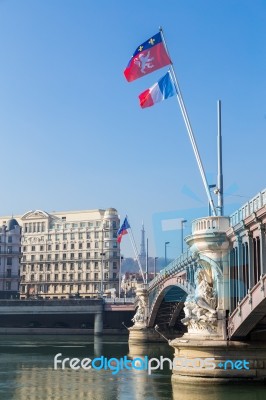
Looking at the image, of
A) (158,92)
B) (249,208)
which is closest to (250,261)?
(249,208)

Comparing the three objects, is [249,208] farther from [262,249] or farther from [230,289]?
[230,289]

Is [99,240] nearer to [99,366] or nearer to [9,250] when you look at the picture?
[9,250]

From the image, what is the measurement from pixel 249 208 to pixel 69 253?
13672 cm

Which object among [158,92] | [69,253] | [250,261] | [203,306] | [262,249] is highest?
[158,92]

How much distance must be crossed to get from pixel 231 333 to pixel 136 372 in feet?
49.9

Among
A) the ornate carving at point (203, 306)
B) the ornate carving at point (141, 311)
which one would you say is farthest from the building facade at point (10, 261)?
the ornate carving at point (203, 306)

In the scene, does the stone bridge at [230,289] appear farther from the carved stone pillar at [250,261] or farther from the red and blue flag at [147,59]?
the red and blue flag at [147,59]

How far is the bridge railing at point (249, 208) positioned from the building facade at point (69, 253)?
392 feet

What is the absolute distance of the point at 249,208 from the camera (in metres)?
42.6

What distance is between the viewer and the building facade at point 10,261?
165375 mm

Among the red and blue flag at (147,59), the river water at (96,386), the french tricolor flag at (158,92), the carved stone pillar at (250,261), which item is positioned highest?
the red and blue flag at (147,59)

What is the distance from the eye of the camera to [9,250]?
168 metres

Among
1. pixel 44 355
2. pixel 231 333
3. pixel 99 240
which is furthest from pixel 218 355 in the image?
pixel 99 240

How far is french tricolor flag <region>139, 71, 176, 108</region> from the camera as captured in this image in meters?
47.4
